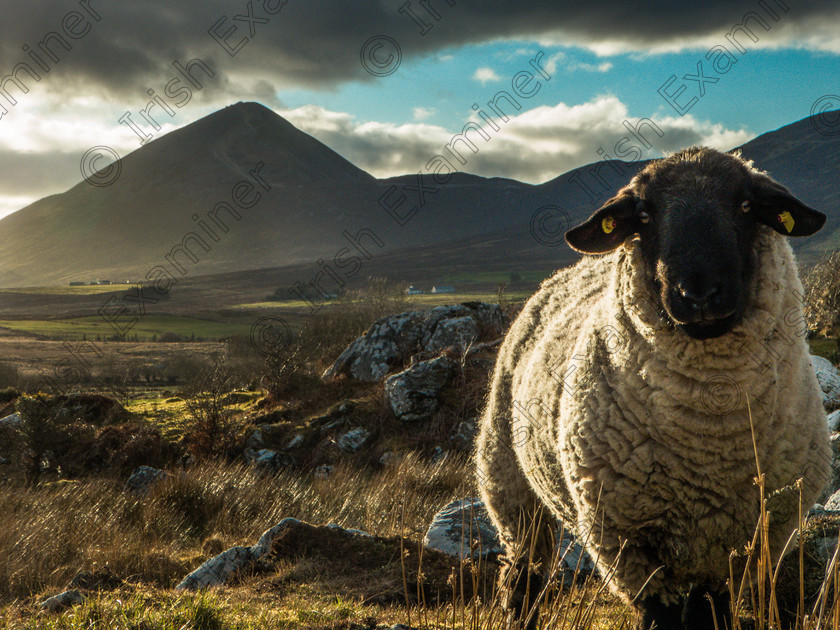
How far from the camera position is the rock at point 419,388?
40.1ft

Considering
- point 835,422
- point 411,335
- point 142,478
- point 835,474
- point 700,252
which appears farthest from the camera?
point 411,335

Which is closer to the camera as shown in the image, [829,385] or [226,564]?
[226,564]

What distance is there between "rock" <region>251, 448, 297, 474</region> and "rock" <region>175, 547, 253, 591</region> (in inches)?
273

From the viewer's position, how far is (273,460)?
12047 mm

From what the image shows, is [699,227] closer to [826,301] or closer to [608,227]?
[608,227]

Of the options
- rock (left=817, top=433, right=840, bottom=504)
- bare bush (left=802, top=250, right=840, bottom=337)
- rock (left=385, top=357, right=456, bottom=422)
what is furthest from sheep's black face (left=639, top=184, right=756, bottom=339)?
rock (left=385, top=357, right=456, bottom=422)

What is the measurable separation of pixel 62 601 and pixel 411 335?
1116 cm

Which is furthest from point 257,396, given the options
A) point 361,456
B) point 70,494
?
point 70,494

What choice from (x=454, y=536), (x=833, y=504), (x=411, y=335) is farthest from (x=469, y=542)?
(x=411, y=335)

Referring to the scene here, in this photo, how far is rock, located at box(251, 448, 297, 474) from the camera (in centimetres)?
1180

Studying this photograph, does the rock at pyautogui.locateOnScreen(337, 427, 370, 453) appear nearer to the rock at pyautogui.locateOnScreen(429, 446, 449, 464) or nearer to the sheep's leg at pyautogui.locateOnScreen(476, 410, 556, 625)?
the rock at pyautogui.locateOnScreen(429, 446, 449, 464)

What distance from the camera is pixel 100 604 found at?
3125mm

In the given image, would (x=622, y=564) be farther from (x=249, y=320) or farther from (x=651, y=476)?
(x=249, y=320)

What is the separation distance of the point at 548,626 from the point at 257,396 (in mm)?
14778
